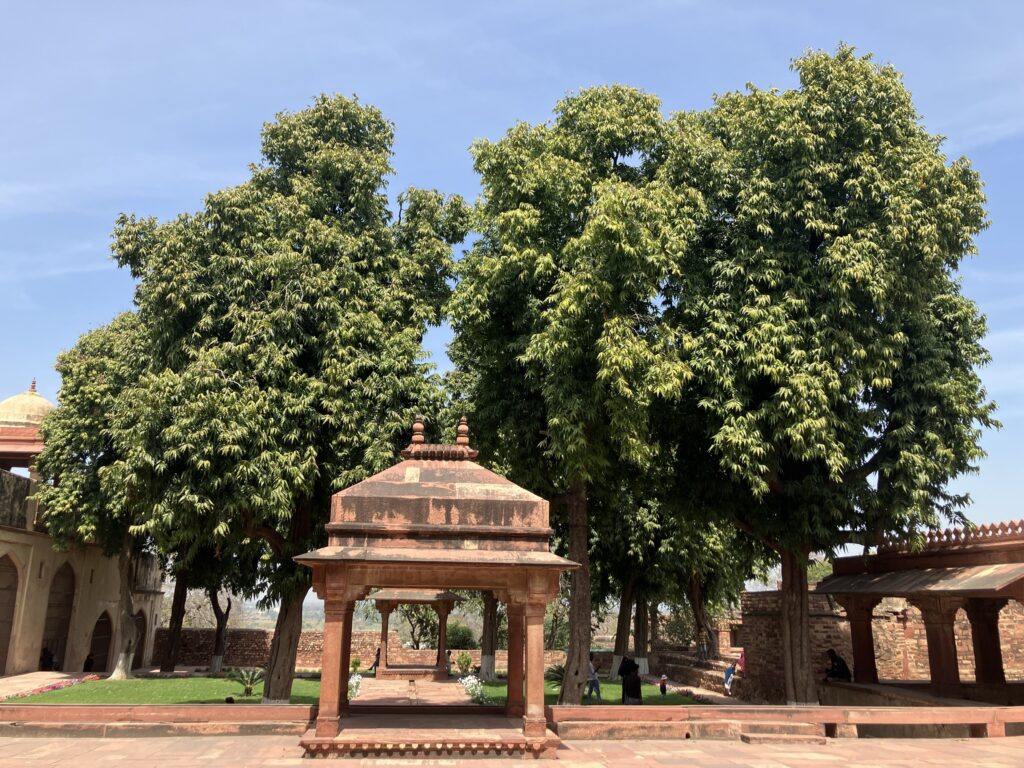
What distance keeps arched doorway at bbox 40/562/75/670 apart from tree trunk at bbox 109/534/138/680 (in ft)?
11.9

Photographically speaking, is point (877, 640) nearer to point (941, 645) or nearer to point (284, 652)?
point (941, 645)

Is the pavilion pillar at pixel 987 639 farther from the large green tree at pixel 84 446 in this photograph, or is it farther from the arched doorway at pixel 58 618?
the arched doorway at pixel 58 618

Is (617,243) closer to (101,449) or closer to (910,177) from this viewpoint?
(910,177)

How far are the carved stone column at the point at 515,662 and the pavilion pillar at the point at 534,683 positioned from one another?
6.58 feet

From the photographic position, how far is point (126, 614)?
89.4ft

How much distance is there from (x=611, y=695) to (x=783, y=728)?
600 inches

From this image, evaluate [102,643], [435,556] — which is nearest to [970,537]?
[435,556]

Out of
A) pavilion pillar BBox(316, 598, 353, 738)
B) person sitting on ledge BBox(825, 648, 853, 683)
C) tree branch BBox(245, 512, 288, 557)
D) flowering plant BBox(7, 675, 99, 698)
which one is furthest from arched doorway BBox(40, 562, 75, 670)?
person sitting on ledge BBox(825, 648, 853, 683)

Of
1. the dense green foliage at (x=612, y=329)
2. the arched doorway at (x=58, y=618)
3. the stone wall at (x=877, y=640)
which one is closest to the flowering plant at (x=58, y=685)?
the arched doorway at (x=58, y=618)

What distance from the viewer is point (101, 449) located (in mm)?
25016

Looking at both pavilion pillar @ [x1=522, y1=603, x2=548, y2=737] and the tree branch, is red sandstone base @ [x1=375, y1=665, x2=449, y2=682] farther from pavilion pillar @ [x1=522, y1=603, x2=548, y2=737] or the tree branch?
pavilion pillar @ [x1=522, y1=603, x2=548, y2=737]

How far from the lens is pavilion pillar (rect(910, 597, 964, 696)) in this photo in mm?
17656

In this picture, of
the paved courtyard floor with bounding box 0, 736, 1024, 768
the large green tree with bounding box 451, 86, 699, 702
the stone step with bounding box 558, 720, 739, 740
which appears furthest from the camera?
the large green tree with bounding box 451, 86, 699, 702

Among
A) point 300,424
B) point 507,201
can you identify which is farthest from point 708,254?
point 300,424
